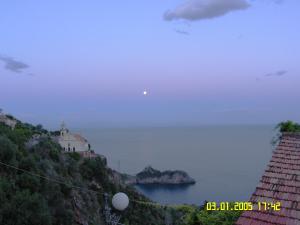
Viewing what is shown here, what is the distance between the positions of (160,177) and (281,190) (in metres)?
103

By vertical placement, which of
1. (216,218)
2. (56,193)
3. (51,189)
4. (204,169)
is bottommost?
(216,218)

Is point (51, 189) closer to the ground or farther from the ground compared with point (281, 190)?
closer to the ground

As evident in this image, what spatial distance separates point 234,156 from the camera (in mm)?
135500

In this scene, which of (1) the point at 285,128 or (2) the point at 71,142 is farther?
(2) the point at 71,142

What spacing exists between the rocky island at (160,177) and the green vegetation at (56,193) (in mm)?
64929

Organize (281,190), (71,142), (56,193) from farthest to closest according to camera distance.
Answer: (71,142) < (56,193) < (281,190)

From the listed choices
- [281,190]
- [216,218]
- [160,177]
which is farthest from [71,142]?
[281,190]

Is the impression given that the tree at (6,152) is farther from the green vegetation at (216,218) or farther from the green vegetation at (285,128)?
the green vegetation at (285,128)

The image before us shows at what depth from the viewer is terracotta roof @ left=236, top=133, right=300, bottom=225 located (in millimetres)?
6104

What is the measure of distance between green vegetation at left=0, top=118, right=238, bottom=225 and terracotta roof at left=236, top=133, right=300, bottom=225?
4755mm

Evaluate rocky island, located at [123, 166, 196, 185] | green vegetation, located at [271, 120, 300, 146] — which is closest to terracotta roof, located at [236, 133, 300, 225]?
green vegetation, located at [271, 120, 300, 146]

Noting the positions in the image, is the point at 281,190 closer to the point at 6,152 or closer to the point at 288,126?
the point at 288,126

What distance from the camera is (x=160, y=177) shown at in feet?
354

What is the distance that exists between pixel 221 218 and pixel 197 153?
14351cm
